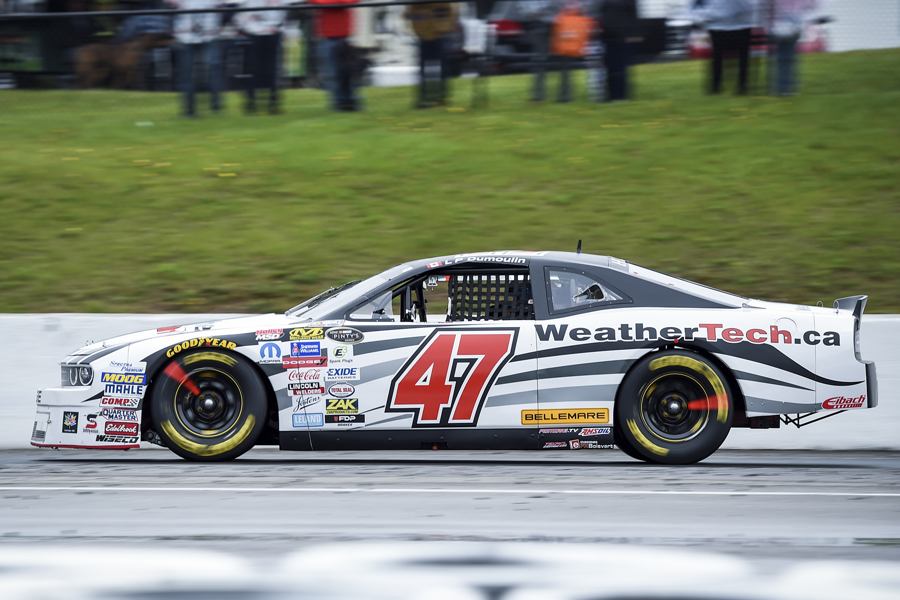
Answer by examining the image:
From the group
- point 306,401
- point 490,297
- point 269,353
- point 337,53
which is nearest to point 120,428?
point 269,353

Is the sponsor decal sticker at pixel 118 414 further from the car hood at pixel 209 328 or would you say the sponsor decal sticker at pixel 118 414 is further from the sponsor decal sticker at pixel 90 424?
the car hood at pixel 209 328

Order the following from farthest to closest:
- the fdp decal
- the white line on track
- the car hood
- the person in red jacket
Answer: the person in red jacket → the car hood → the fdp decal → the white line on track

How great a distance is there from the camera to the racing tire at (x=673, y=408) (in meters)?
7.68

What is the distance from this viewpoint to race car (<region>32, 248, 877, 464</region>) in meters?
7.63

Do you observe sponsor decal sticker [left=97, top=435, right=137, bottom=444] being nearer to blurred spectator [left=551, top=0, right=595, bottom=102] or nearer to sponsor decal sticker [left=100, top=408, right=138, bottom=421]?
sponsor decal sticker [left=100, top=408, right=138, bottom=421]

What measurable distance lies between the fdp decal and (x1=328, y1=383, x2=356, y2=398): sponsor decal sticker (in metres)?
0.24

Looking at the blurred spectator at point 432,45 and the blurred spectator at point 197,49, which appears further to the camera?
the blurred spectator at point 197,49

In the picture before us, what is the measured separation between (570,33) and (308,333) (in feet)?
27.3

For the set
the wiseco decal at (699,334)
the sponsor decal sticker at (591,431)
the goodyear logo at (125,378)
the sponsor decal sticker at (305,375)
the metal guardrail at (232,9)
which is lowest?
the sponsor decal sticker at (591,431)

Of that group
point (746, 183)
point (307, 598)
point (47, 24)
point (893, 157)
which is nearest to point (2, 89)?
point (47, 24)

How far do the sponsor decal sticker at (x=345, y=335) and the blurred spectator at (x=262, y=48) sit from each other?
8565 mm

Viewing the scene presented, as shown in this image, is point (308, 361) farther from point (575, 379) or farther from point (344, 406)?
point (575, 379)

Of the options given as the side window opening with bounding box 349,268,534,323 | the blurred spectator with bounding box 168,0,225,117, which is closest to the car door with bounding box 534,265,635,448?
the side window opening with bounding box 349,268,534,323

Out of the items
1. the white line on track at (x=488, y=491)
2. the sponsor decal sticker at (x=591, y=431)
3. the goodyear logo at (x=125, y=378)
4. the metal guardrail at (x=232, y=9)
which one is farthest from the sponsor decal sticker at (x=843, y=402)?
the metal guardrail at (x=232, y=9)
